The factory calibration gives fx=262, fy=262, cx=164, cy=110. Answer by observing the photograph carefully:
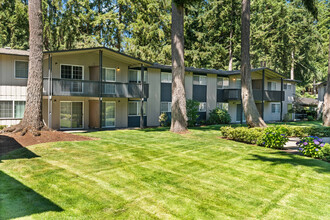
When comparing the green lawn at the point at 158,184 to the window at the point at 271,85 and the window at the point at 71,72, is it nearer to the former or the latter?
the window at the point at 71,72

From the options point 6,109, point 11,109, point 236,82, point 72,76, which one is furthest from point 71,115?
point 236,82

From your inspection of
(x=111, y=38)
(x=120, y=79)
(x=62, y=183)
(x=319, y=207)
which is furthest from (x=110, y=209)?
(x=111, y=38)

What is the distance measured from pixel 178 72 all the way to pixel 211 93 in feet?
32.1

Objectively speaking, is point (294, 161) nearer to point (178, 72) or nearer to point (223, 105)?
point (178, 72)

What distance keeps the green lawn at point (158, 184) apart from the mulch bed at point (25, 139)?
814mm

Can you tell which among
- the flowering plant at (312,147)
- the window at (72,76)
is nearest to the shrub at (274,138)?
the flowering plant at (312,147)

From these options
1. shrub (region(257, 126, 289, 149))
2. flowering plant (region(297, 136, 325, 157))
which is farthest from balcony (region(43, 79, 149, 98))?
flowering plant (region(297, 136, 325, 157))

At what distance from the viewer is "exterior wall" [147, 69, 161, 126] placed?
2239cm

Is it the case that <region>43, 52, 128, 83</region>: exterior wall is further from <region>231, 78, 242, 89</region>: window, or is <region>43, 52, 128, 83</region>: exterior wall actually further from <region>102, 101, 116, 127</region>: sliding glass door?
<region>231, 78, 242, 89</region>: window

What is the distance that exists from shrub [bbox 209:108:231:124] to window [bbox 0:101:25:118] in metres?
16.1

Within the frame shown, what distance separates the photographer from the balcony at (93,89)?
16359 millimetres

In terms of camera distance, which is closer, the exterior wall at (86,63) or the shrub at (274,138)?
the shrub at (274,138)

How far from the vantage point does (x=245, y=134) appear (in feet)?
45.5

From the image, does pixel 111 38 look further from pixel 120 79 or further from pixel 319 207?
pixel 319 207
